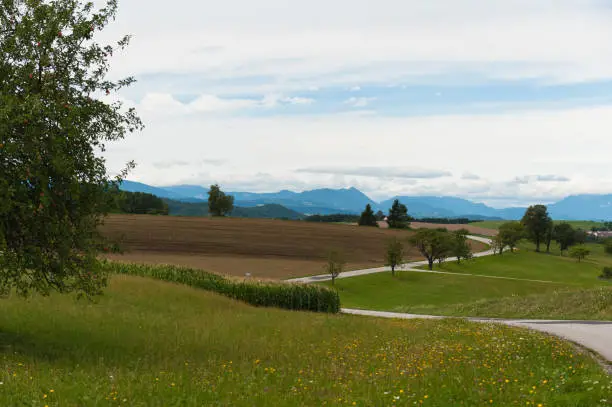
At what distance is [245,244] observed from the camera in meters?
105

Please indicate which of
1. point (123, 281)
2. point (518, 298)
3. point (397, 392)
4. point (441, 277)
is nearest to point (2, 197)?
point (397, 392)

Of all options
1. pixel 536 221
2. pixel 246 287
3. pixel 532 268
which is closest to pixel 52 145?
pixel 246 287

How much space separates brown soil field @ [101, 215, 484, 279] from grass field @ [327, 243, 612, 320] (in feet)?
47.8

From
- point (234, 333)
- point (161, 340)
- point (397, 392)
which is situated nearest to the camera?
point (397, 392)

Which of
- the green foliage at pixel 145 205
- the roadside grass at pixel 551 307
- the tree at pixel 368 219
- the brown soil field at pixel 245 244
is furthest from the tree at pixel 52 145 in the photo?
the tree at pixel 368 219

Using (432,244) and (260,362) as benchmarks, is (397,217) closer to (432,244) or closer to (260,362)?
(432,244)

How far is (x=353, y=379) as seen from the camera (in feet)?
44.7

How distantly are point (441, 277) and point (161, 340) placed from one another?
7297 cm

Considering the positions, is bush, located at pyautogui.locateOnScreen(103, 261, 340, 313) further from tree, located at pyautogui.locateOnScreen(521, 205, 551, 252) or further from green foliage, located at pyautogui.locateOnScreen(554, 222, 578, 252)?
green foliage, located at pyautogui.locateOnScreen(554, 222, 578, 252)

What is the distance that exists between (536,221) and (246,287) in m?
130

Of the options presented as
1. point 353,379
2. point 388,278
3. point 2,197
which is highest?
point 2,197

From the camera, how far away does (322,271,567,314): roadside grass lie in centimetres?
6888

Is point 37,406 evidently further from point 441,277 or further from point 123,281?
point 441,277

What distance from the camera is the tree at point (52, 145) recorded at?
16062 millimetres
